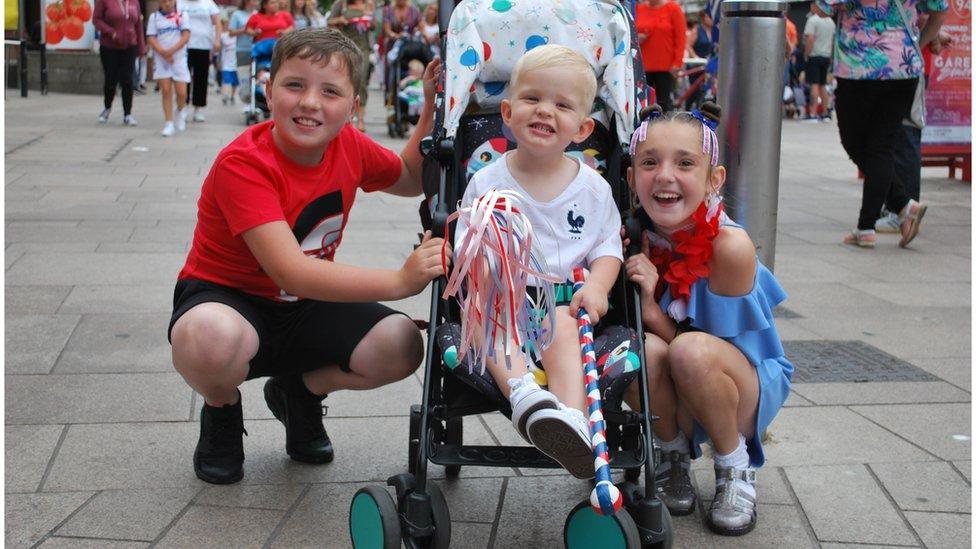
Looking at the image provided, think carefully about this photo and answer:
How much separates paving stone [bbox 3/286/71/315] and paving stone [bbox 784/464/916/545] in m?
3.44

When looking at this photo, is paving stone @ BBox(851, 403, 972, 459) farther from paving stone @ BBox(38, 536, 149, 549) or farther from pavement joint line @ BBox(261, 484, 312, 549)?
paving stone @ BBox(38, 536, 149, 549)

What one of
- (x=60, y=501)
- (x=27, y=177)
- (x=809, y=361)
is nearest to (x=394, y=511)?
(x=60, y=501)

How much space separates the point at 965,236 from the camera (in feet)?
26.5

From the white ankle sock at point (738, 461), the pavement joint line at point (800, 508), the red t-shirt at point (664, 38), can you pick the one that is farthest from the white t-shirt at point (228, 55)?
the white ankle sock at point (738, 461)

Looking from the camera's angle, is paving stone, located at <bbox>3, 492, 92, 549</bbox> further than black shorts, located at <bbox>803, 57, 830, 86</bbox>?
No

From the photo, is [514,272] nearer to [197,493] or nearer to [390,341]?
[390,341]

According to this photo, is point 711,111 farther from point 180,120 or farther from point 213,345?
point 180,120

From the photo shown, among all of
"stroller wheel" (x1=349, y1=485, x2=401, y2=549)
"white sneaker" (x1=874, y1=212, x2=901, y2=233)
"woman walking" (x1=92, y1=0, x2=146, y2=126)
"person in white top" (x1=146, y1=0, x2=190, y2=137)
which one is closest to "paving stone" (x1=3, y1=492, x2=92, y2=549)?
"stroller wheel" (x1=349, y1=485, x2=401, y2=549)

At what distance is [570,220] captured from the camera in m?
3.11

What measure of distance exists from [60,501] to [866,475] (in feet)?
7.66

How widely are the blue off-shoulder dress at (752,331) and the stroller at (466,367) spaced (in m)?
0.19

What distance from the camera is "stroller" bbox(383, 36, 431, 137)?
540 inches

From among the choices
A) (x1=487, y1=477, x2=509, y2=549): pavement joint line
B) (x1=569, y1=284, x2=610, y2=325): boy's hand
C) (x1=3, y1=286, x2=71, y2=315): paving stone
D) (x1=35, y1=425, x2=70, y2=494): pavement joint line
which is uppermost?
(x1=569, y1=284, x2=610, y2=325): boy's hand

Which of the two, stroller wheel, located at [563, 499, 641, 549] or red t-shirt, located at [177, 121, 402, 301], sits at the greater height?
red t-shirt, located at [177, 121, 402, 301]
